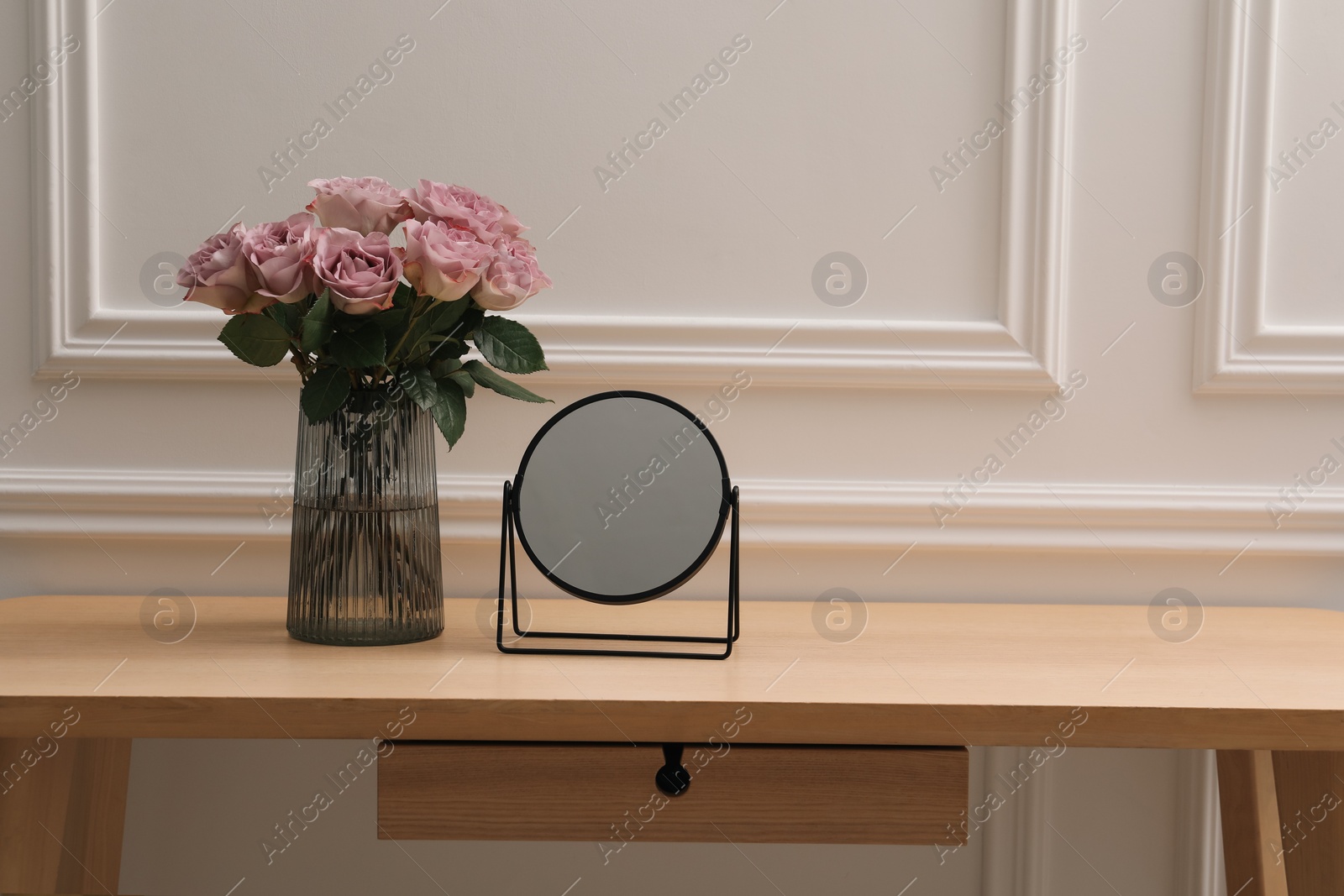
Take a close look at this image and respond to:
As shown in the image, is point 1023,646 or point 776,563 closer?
point 1023,646

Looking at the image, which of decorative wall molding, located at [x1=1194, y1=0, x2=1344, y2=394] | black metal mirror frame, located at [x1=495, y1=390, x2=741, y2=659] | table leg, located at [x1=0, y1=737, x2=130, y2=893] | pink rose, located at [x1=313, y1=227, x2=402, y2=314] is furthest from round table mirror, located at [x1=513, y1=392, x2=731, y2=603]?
decorative wall molding, located at [x1=1194, y1=0, x2=1344, y2=394]

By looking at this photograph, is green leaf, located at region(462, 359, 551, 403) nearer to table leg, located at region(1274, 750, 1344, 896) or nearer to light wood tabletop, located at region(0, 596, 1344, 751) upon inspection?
light wood tabletop, located at region(0, 596, 1344, 751)

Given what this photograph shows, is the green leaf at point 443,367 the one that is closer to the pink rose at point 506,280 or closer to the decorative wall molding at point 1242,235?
the pink rose at point 506,280

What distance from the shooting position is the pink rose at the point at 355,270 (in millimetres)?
820

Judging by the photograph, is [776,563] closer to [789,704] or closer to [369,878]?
[789,704]

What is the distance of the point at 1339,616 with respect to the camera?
3.63 ft

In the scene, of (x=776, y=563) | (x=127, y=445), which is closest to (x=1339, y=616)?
(x=776, y=563)

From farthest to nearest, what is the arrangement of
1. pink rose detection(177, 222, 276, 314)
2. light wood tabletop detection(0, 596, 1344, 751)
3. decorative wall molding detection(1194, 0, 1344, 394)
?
1. decorative wall molding detection(1194, 0, 1344, 394)
2. pink rose detection(177, 222, 276, 314)
3. light wood tabletop detection(0, 596, 1344, 751)

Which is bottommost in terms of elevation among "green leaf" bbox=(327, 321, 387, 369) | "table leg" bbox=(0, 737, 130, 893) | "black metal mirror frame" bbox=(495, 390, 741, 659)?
"table leg" bbox=(0, 737, 130, 893)

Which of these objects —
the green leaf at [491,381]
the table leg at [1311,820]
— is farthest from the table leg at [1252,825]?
the green leaf at [491,381]

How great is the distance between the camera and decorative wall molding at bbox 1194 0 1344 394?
1170mm

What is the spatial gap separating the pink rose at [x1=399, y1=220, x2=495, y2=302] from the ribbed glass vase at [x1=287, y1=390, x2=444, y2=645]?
0.12 m

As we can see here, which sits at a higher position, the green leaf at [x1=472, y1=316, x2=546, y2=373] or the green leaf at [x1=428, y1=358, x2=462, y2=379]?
the green leaf at [x1=472, y1=316, x2=546, y2=373]

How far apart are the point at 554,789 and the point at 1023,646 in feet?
1.59
